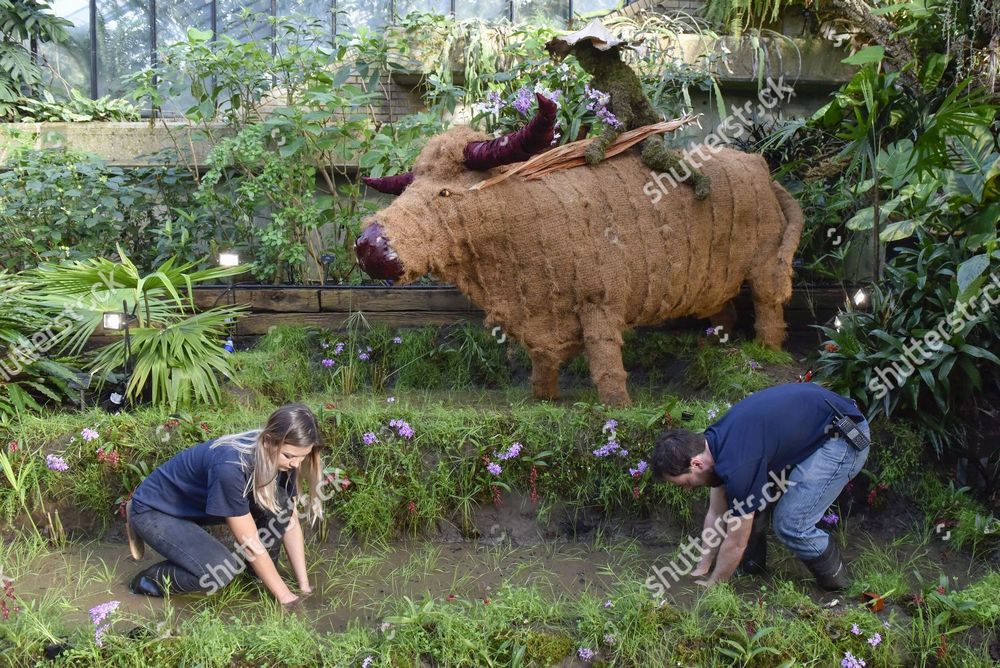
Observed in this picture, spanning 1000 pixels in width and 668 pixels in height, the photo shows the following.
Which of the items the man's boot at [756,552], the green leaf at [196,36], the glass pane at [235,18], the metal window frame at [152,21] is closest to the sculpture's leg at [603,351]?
the man's boot at [756,552]

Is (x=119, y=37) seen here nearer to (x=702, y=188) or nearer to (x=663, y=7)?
(x=663, y=7)

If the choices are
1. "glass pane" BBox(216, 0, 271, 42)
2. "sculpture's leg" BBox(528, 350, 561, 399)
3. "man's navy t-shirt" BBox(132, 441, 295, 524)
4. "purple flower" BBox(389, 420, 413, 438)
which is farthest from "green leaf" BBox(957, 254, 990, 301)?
"glass pane" BBox(216, 0, 271, 42)

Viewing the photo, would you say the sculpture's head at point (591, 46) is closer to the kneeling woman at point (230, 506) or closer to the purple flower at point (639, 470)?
the purple flower at point (639, 470)

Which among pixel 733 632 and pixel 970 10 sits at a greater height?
pixel 970 10

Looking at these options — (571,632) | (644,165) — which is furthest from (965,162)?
(571,632)

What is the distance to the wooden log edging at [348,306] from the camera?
6.09 metres

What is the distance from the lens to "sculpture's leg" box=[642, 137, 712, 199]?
4969 mm

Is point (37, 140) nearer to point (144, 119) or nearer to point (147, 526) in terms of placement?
point (144, 119)

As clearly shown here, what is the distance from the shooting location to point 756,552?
160 inches

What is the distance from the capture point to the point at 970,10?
216 inches

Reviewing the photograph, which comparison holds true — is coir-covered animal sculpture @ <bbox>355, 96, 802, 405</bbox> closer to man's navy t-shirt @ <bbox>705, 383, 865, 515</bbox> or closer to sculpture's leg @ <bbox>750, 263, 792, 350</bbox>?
sculpture's leg @ <bbox>750, 263, 792, 350</bbox>

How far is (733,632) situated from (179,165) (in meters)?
5.64

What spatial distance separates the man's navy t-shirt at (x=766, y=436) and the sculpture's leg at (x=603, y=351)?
3.73ft

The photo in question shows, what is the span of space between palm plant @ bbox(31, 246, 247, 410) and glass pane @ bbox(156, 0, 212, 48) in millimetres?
4215
